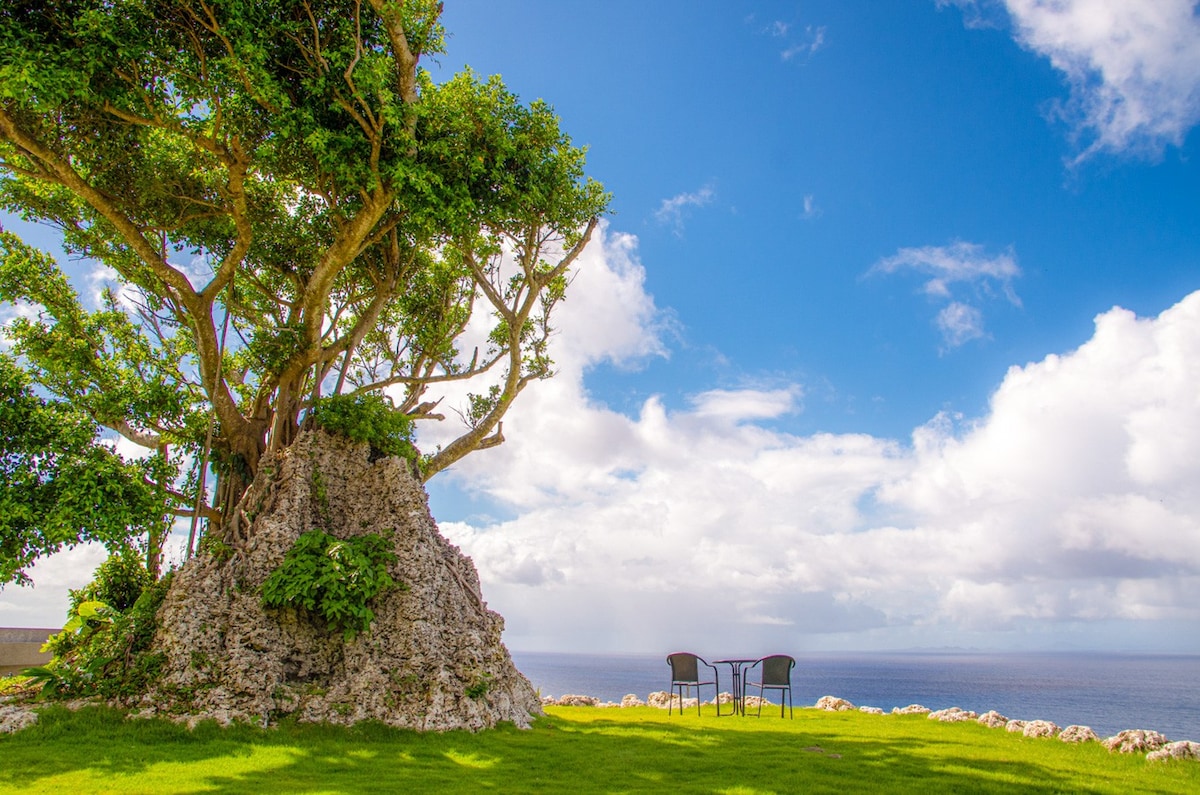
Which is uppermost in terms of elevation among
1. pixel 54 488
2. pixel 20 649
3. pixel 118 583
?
pixel 54 488

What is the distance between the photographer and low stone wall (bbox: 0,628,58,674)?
17.1 meters

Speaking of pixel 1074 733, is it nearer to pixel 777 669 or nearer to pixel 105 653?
pixel 777 669

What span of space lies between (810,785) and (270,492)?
36.1 ft

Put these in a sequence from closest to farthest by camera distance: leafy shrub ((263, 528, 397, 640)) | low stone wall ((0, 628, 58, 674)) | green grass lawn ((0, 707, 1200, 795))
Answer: green grass lawn ((0, 707, 1200, 795)) < leafy shrub ((263, 528, 397, 640)) < low stone wall ((0, 628, 58, 674))

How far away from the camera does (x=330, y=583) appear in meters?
12.1

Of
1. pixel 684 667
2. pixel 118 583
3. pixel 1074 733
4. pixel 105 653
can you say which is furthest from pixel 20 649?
pixel 1074 733

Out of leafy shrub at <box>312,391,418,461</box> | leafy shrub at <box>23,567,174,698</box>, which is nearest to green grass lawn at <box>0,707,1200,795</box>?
leafy shrub at <box>23,567,174,698</box>

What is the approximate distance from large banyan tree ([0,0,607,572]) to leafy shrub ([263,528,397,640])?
2921 millimetres

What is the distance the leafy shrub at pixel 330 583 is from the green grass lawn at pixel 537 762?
2016 mm

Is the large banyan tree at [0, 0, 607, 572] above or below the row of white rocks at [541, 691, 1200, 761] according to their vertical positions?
above

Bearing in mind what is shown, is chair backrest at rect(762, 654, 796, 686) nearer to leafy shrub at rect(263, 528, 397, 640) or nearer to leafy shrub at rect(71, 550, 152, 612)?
leafy shrub at rect(263, 528, 397, 640)

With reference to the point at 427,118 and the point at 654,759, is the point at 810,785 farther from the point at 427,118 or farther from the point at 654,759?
the point at 427,118

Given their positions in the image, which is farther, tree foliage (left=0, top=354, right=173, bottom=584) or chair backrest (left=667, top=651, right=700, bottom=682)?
chair backrest (left=667, top=651, right=700, bottom=682)

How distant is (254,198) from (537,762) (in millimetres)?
14189
